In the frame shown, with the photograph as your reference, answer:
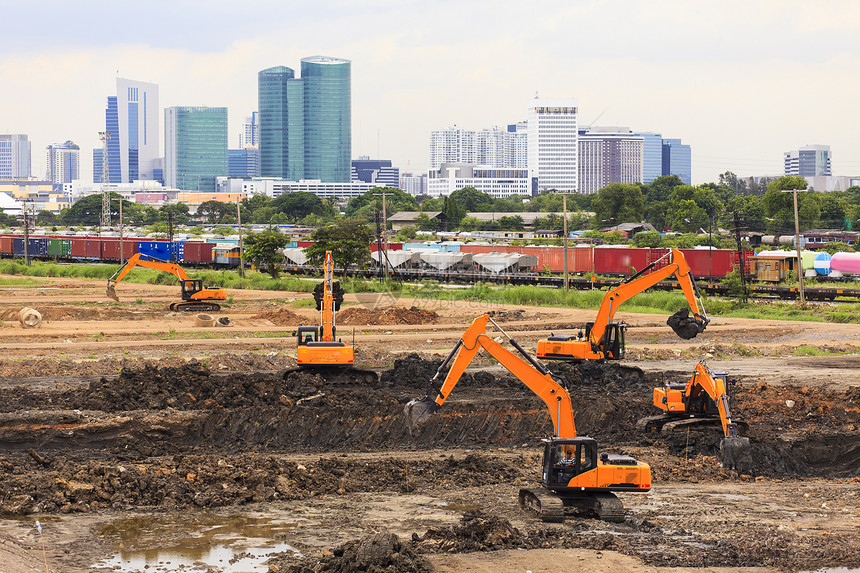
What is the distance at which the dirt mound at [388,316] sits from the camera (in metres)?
48.3

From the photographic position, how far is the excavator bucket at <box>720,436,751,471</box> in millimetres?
21281

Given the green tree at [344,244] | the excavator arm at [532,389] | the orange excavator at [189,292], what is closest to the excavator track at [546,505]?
the excavator arm at [532,389]

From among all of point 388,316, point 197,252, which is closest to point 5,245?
point 197,252

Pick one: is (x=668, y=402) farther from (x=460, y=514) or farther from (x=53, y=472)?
(x=53, y=472)

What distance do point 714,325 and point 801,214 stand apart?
78.9 metres

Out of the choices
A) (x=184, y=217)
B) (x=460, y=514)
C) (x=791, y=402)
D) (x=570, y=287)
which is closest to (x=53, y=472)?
(x=460, y=514)

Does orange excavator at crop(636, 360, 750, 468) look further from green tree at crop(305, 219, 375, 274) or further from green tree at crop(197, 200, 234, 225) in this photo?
green tree at crop(197, 200, 234, 225)

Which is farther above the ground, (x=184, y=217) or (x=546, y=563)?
(x=184, y=217)

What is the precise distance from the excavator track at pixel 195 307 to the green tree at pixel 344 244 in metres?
18.7

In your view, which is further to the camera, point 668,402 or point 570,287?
point 570,287

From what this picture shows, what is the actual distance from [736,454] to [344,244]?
53.6m

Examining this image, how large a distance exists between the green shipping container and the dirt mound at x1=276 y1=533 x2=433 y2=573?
93.3m

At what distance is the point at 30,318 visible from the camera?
152 feet

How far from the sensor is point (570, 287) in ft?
220
